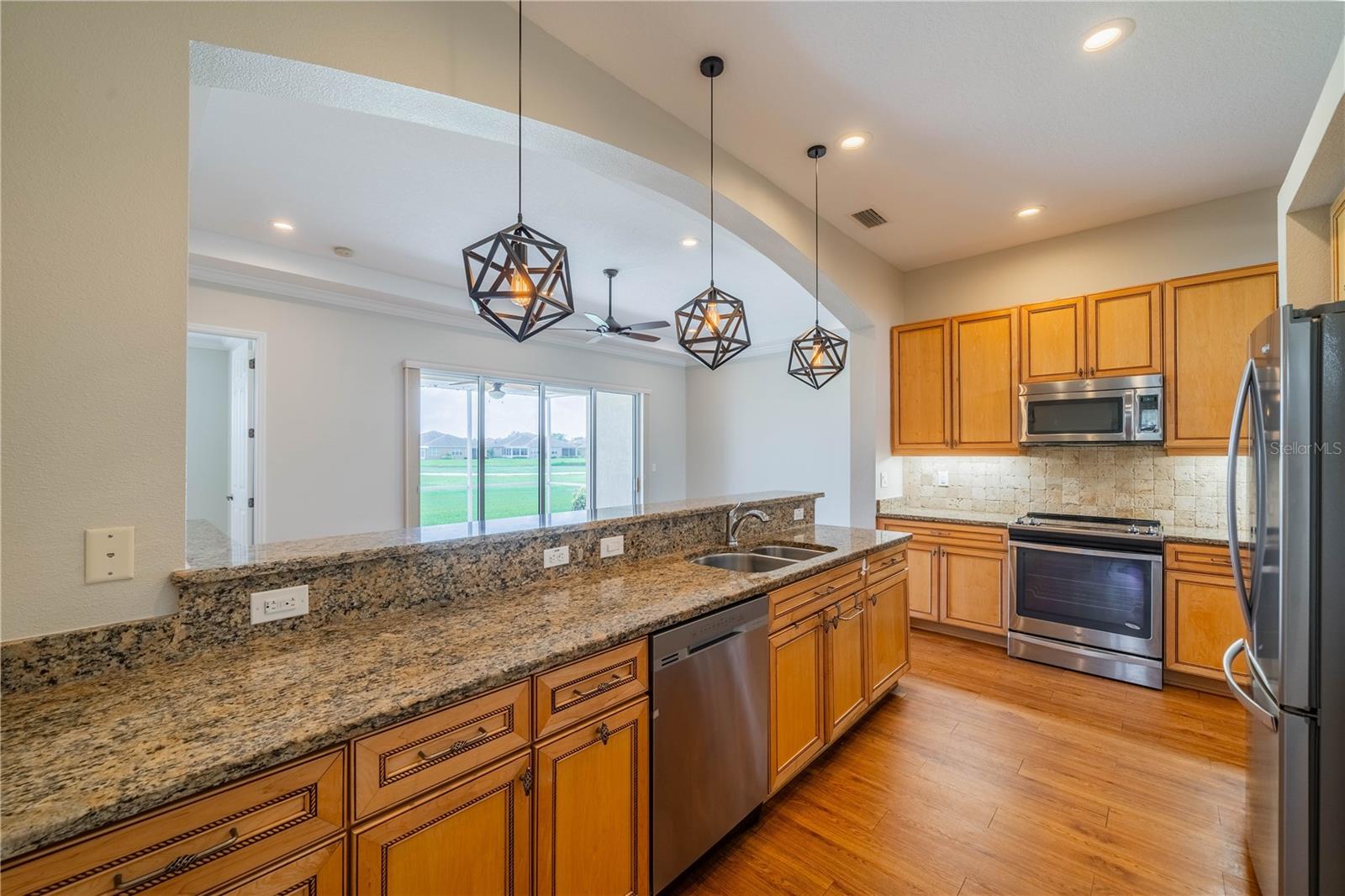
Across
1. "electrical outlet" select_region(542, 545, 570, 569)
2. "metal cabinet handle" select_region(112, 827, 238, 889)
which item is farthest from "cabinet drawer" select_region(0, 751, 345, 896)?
"electrical outlet" select_region(542, 545, 570, 569)

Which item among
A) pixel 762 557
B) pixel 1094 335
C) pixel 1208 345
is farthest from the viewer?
pixel 1094 335

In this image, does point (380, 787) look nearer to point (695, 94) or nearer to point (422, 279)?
point (695, 94)

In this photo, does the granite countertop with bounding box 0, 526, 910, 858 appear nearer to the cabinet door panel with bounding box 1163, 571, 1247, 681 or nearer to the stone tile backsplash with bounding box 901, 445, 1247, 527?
the cabinet door panel with bounding box 1163, 571, 1247, 681

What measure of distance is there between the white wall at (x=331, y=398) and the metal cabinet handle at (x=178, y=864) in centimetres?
402

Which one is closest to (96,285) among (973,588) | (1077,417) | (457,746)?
(457,746)

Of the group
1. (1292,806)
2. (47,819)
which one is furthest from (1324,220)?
(47,819)

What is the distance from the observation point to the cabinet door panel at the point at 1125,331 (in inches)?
135

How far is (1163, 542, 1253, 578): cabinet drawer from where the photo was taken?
9.76 feet

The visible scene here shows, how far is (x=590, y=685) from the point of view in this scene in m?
1.45

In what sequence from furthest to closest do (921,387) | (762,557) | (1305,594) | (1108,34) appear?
(921,387) → (762,557) → (1108,34) → (1305,594)

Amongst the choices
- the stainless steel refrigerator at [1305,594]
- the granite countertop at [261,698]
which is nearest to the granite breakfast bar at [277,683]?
the granite countertop at [261,698]

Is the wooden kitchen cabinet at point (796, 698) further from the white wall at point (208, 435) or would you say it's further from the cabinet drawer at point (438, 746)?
the white wall at point (208, 435)

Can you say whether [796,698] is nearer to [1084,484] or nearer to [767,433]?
[1084,484]

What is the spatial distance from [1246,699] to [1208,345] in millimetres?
2507
